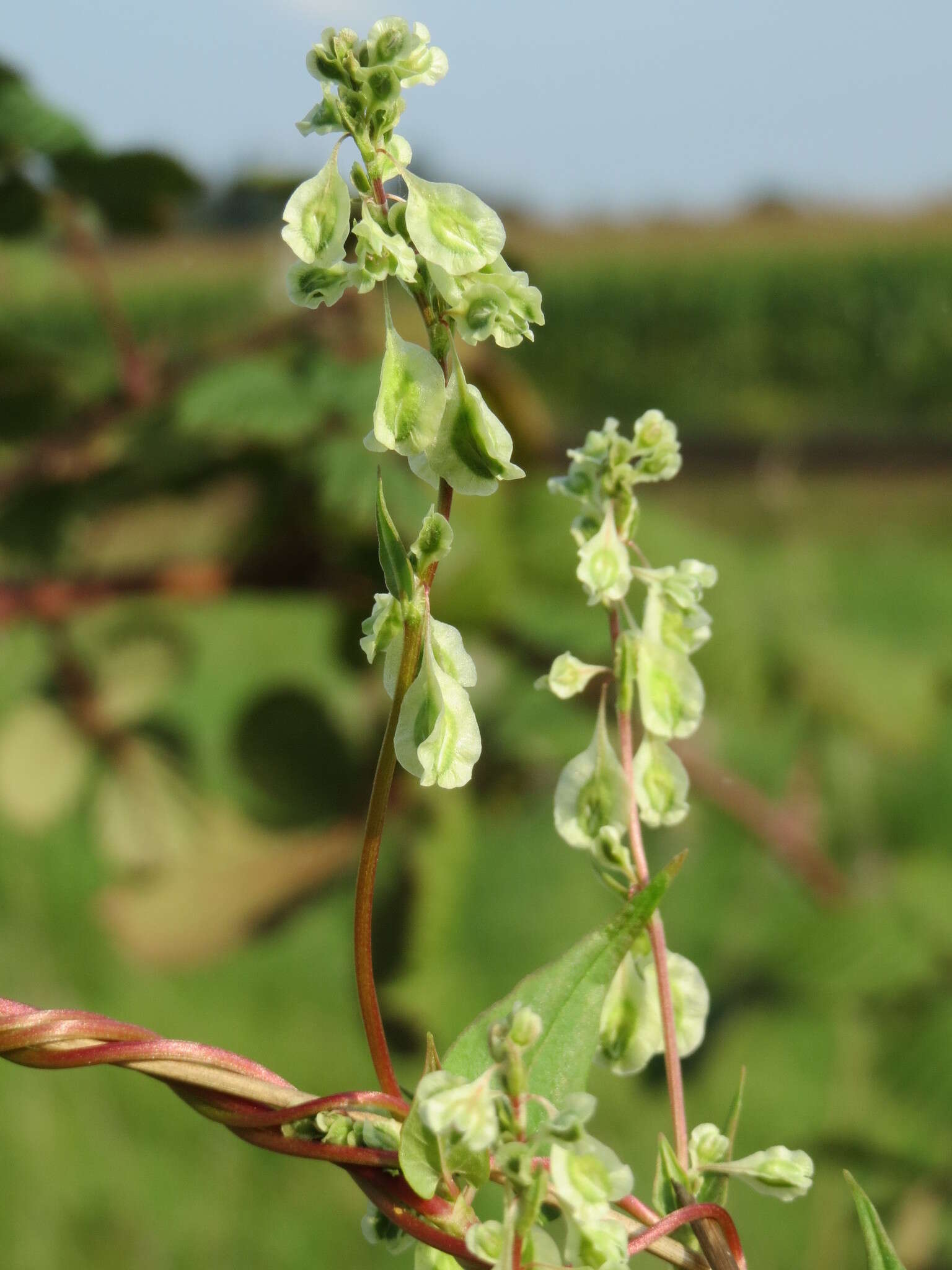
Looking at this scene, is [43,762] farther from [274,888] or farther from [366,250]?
[366,250]

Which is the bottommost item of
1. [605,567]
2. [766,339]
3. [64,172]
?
[605,567]

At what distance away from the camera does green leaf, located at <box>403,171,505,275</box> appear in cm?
12

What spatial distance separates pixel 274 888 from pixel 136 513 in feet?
0.64

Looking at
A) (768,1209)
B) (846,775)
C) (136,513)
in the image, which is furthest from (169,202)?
(768,1209)

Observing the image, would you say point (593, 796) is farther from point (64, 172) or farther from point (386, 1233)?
point (64, 172)

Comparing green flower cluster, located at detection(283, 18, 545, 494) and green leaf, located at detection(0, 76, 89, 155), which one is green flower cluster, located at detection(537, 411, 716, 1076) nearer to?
green flower cluster, located at detection(283, 18, 545, 494)

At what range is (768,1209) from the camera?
68 cm

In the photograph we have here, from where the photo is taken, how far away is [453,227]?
12 cm

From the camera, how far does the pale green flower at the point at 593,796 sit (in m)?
0.16

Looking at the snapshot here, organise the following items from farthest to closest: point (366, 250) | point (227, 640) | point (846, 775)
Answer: point (227, 640) → point (846, 775) → point (366, 250)

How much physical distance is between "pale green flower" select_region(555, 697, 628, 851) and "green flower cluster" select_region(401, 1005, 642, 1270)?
0.14 ft

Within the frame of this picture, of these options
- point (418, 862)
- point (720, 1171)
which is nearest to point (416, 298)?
point (720, 1171)

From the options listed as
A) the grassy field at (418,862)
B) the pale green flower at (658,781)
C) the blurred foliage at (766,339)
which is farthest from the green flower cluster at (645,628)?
the blurred foliage at (766,339)

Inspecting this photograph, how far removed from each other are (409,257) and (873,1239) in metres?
0.12
